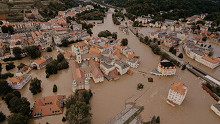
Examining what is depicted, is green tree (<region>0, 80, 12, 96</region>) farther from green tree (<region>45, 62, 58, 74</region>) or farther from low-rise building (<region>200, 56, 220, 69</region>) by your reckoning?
low-rise building (<region>200, 56, 220, 69</region>)

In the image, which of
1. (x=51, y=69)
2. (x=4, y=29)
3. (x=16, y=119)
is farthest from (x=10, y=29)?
(x=16, y=119)

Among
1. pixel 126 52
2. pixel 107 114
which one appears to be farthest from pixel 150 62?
pixel 107 114

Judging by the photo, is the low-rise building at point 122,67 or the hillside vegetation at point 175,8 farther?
the hillside vegetation at point 175,8

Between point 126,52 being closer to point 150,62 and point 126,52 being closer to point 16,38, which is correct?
point 150,62

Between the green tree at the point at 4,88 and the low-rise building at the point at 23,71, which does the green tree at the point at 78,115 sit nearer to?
the green tree at the point at 4,88

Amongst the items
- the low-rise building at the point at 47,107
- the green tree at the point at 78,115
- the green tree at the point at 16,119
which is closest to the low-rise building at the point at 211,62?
the green tree at the point at 78,115

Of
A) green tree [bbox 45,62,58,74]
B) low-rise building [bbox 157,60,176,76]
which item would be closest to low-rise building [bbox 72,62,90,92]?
green tree [bbox 45,62,58,74]
